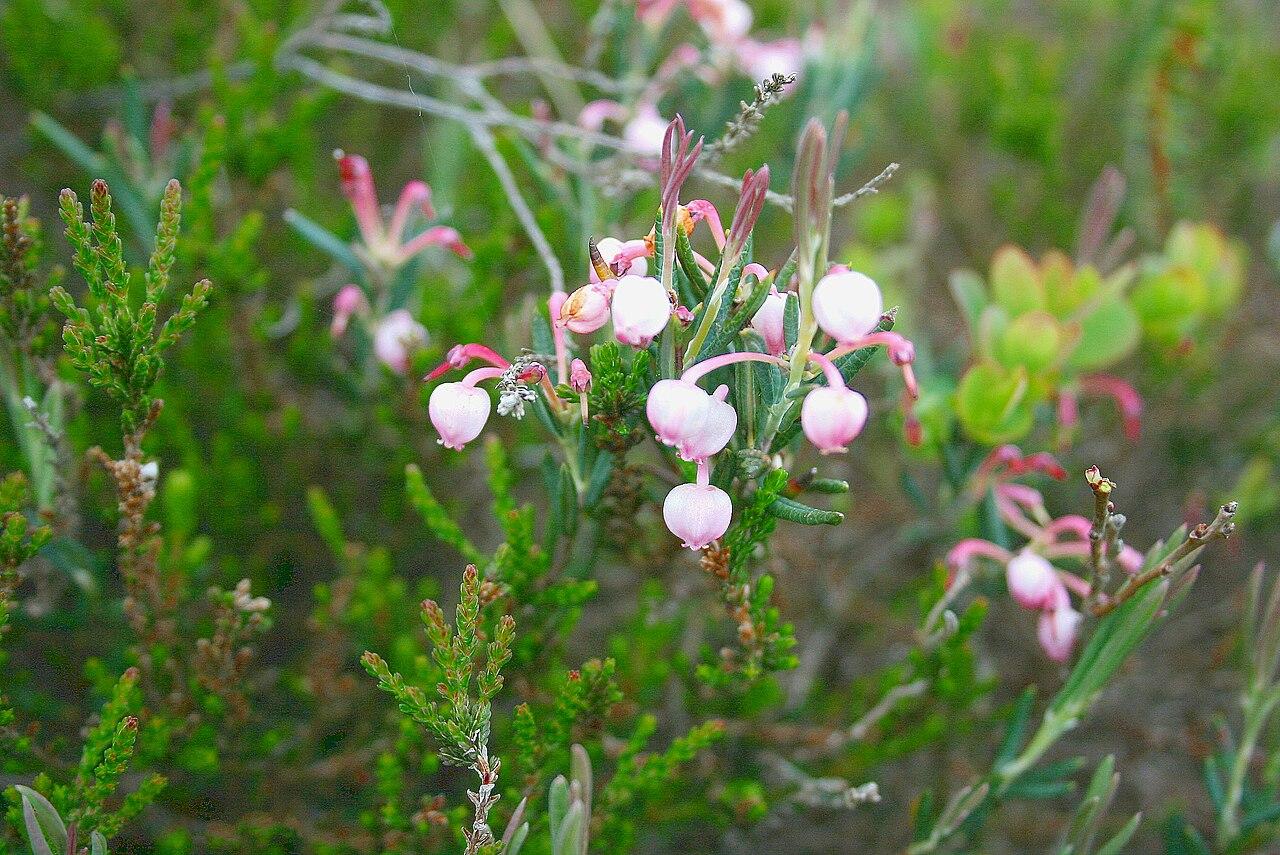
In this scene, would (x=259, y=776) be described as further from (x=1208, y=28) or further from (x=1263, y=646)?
(x=1208, y=28)

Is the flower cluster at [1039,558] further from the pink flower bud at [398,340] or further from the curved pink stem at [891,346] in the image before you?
the pink flower bud at [398,340]

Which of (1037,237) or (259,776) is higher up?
(1037,237)

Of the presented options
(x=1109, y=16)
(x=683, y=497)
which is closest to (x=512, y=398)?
(x=683, y=497)

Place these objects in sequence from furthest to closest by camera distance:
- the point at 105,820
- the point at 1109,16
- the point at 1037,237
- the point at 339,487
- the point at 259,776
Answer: the point at 1109,16
the point at 1037,237
the point at 339,487
the point at 259,776
the point at 105,820

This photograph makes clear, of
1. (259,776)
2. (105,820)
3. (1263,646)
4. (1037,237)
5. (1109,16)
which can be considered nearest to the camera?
(105,820)

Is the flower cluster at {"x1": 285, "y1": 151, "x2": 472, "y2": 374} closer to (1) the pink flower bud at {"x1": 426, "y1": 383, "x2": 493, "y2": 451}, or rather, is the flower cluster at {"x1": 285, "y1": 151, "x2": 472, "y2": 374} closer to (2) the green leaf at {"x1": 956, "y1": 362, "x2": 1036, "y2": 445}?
(1) the pink flower bud at {"x1": 426, "y1": 383, "x2": 493, "y2": 451}

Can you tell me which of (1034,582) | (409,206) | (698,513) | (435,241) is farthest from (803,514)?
(409,206)

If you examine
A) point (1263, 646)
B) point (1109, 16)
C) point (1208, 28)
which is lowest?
point (1263, 646)

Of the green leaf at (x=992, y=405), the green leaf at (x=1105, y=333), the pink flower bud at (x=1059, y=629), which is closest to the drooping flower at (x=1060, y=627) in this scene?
the pink flower bud at (x=1059, y=629)
